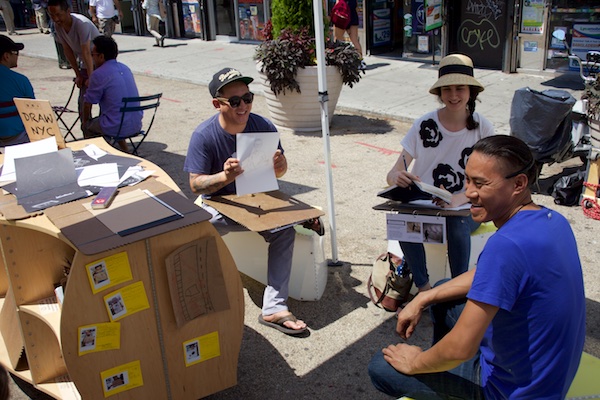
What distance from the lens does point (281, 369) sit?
366 cm

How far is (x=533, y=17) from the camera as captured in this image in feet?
32.7

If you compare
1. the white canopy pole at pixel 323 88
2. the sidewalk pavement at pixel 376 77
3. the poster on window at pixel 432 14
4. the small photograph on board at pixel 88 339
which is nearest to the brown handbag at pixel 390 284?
the white canopy pole at pixel 323 88

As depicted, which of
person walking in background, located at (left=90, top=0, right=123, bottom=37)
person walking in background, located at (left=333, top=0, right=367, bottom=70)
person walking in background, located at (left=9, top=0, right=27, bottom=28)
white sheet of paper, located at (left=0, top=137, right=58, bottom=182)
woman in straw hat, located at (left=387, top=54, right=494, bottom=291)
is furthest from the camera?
person walking in background, located at (left=9, top=0, right=27, bottom=28)

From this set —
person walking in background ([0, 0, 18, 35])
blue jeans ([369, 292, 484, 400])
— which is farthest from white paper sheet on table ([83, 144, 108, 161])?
person walking in background ([0, 0, 18, 35])

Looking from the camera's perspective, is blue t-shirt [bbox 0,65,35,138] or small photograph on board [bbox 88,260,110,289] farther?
blue t-shirt [bbox 0,65,35,138]

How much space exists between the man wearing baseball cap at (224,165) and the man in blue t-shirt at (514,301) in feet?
5.27

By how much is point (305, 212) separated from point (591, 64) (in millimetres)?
4109

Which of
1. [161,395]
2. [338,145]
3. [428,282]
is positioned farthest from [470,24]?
[161,395]

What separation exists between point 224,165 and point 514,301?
2.14m

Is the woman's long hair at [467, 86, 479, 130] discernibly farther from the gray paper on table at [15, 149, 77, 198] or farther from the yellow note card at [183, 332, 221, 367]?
the gray paper on table at [15, 149, 77, 198]

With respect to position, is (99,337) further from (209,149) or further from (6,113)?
(6,113)

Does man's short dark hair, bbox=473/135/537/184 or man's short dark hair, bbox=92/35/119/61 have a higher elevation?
man's short dark hair, bbox=92/35/119/61

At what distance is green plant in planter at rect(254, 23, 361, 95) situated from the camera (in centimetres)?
761

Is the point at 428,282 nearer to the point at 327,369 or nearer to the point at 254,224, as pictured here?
the point at 327,369
